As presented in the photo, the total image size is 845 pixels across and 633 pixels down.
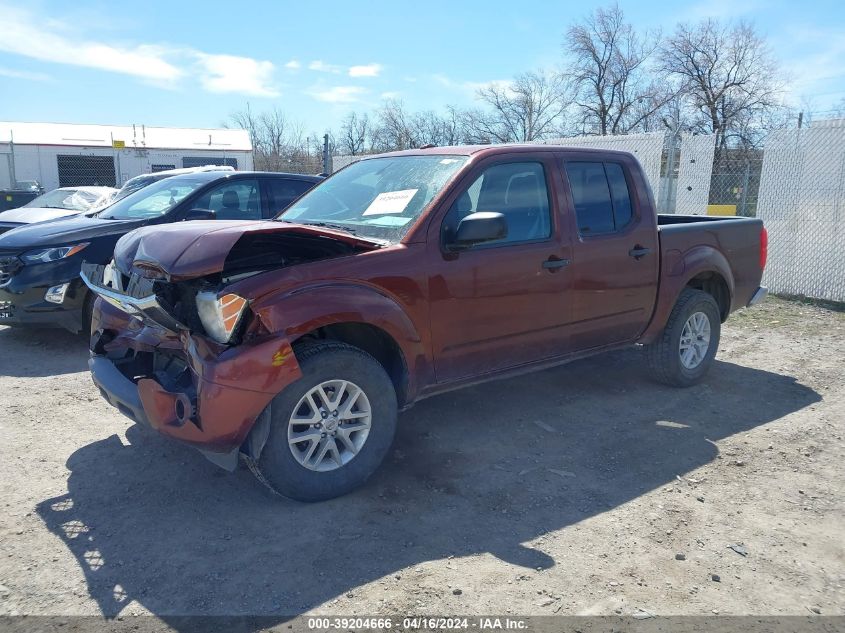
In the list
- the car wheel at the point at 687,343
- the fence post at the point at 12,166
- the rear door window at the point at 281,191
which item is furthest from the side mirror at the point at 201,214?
the fence post at the point at 12,166

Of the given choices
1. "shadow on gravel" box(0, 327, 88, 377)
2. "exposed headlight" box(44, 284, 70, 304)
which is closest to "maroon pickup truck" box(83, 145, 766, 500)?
"shadow on gravel" box(0, 327, 88, 377)

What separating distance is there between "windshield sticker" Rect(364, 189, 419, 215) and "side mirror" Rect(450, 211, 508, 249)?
54 centimetres

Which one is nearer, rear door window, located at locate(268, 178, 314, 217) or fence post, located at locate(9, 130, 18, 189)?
rear door window, located at locate(268, 178, 314, 217)

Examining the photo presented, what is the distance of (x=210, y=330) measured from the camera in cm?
343

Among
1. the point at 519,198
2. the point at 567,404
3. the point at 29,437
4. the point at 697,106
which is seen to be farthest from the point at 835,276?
the point at 697,106

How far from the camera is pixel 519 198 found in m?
4.59

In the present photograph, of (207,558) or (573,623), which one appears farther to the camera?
(207,558)

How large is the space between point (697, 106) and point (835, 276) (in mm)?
30660

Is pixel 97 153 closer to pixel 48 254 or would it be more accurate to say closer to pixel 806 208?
pixel 48 254

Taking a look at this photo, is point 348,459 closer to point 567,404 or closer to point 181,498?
point 181,498

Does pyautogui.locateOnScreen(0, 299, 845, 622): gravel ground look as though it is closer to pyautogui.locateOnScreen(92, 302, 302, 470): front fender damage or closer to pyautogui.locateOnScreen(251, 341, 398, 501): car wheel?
pyautogui.locateOnScreen(251, 341, 398, 501): car wheel

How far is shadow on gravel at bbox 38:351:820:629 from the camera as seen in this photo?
3029mm

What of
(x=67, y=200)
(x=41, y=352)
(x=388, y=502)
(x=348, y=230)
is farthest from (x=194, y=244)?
(x=67, y=200)

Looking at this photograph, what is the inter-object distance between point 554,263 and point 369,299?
59.5 inches
